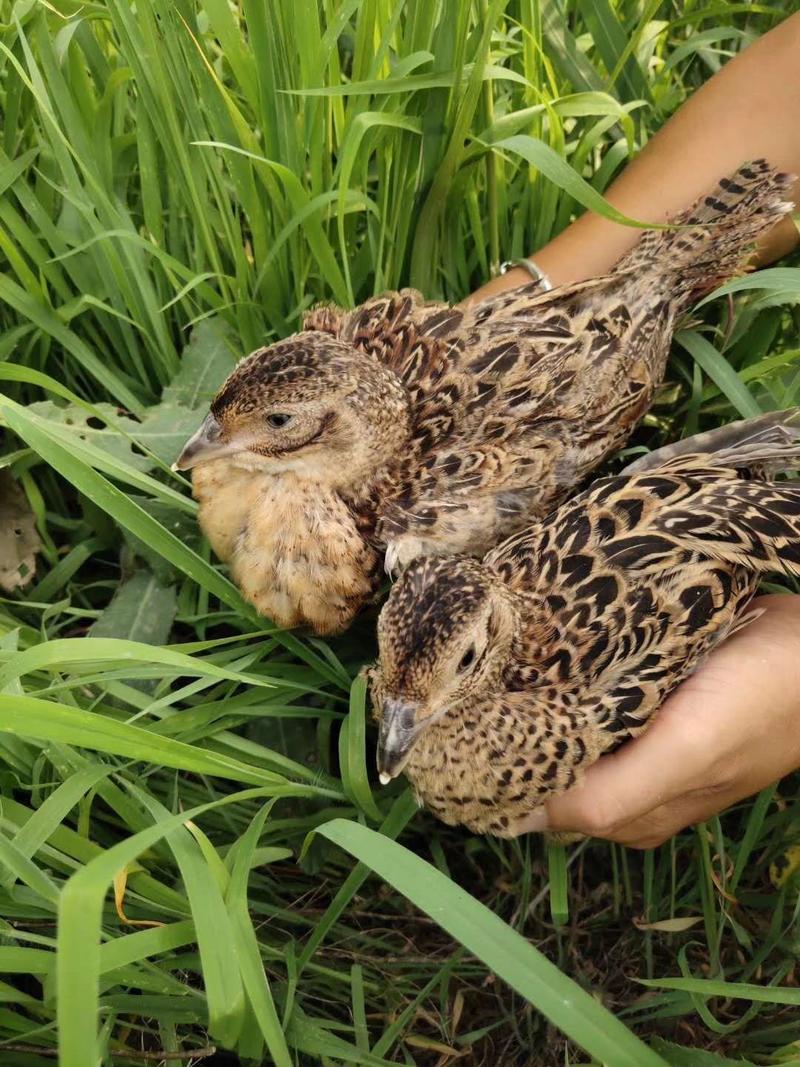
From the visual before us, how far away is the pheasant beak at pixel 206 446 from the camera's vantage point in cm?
175

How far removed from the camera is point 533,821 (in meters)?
1.58

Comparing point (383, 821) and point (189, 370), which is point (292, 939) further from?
point (189, 370)

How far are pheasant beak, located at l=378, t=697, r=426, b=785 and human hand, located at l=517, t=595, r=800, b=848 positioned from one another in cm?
30

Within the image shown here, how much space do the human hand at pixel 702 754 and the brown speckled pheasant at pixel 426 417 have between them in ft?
1.68

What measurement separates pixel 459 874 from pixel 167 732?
0.74 meters

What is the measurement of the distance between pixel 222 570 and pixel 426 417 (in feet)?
1.82

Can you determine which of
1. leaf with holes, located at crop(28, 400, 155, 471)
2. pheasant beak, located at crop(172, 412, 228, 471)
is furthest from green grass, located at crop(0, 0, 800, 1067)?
pheasant beak, located at crop(172, 412, 228, 471)

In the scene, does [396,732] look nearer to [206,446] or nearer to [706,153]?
[206,446]

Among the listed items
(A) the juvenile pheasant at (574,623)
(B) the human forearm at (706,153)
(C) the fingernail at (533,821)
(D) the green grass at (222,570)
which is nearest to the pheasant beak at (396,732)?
(A) the juvenile pheasant at (574,623)

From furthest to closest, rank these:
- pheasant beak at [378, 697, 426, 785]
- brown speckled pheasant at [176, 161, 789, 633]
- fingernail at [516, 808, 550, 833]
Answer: brown speckled pheasant at [176, 161, 789, 633]
fingernail at [516, 808, 550, 833]
pheasant beak at [378, 697, 426, 785]

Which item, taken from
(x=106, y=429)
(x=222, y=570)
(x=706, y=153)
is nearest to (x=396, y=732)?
(x=222, y=570)

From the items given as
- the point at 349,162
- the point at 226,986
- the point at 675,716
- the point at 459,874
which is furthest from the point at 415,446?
the point at 226,986

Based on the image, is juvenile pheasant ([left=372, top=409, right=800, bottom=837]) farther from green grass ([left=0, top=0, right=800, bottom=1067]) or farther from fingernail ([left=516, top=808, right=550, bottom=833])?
green grass ([left=0, top=0, right=800, bottom=1067])

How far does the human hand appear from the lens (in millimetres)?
1501
